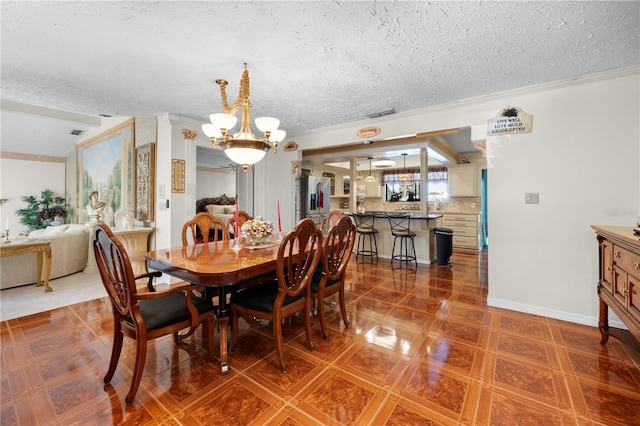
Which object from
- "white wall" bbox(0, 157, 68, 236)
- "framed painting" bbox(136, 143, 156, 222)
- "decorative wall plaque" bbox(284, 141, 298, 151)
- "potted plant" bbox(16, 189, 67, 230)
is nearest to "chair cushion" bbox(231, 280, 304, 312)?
"framed painting" bbox(136, 143, 156, 222)

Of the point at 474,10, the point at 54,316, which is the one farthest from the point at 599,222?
the point at 54,316

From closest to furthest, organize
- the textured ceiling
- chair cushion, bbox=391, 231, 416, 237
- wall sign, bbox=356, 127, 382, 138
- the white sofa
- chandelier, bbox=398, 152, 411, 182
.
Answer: the textured ceiling → the white sofa → wall sign, bbox=356, 127, 382, 138 → chair cushion, bbox=391, 231, 416, 237 → chandelier, bbox=398, 152, 411, 182

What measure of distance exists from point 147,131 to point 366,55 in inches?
145

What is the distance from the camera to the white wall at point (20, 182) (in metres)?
6.96

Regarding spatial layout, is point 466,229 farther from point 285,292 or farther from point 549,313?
point 285,292

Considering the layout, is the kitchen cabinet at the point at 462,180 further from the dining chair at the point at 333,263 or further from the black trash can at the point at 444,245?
the dining chair at the point at 333,263

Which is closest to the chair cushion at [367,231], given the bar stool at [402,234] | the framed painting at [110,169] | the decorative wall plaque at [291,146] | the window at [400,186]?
the bar stool at [402,234]

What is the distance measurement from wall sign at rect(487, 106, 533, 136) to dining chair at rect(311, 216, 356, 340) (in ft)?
6.73

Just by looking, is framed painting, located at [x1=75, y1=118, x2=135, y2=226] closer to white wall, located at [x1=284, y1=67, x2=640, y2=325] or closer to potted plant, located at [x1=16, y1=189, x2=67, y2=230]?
potted plant, located at [x1=16, y1=189, x2=67, y2=230]

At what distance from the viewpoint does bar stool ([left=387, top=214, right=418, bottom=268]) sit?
194 inches

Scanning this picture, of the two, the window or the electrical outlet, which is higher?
the window

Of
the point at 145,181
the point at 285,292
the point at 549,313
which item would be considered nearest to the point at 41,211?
the point at 145,181

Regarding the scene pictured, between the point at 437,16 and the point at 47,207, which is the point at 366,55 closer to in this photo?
the point at 437,16

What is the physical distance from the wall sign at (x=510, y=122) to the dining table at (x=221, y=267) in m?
2.75
